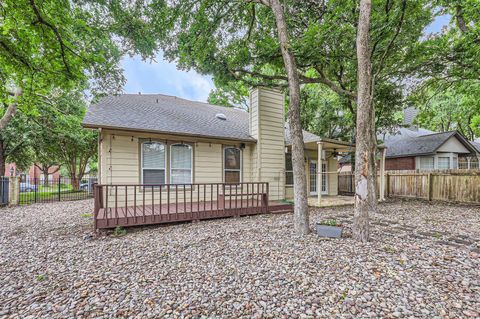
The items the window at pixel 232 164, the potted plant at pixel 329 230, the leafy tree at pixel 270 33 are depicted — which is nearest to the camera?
the potted plant at pixel 329 230

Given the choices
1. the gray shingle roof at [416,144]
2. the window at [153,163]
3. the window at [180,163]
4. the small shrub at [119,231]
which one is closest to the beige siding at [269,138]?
the window at [180,163]

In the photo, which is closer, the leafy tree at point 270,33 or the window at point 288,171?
Answer: the leafy tree at point 270,33

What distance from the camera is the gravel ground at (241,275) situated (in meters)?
2.33

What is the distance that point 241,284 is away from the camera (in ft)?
9.16

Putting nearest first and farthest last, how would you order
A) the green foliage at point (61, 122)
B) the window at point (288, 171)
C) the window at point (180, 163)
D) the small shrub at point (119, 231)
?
the small shrub at point (119, 231)
the window at point (180, 163)
the window at point (288, 171)
the green foliage at point (61, 122)

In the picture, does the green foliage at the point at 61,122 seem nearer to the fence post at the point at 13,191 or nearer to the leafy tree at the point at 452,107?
the fence post at the point at 13,191

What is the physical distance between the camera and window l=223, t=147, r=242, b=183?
8.77m

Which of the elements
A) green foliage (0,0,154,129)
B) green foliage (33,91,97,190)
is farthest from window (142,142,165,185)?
green foliage (33,91,97,190)

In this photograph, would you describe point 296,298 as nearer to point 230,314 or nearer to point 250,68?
point 230,314

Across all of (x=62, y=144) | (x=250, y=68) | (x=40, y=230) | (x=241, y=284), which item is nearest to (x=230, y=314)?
(x=241, y=284)

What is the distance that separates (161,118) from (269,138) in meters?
4.18

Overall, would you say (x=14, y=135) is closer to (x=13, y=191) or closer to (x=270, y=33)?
(x=13, y=191)

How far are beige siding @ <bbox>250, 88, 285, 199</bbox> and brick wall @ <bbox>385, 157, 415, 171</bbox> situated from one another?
1240cm

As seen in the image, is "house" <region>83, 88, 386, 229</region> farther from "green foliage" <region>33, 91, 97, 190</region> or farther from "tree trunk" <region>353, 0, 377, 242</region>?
"green foliage" <region>33, 91, 97, 190</region>
